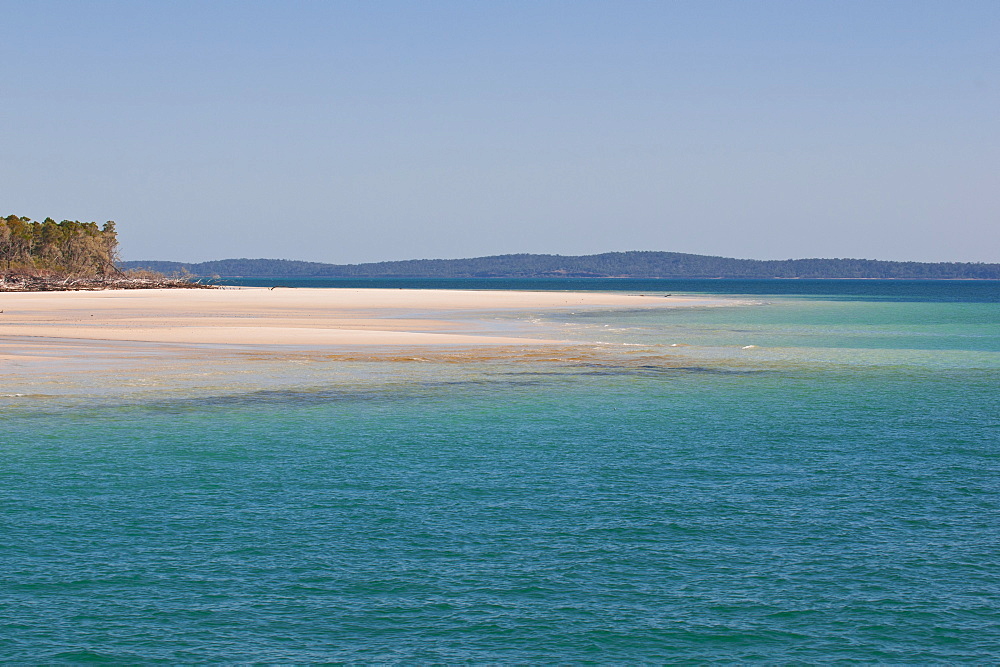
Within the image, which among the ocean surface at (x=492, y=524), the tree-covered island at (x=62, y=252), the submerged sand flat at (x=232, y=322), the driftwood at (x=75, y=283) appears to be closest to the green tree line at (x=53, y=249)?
the tree-covered island at (x=62, y=252)

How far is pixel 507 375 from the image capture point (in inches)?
914

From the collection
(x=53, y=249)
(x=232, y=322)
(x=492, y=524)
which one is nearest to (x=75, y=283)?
(x=53, y=249)

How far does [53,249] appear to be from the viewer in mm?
101188

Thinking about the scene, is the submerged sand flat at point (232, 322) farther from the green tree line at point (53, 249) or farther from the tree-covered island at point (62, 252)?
the green tree line at point (53, 249)

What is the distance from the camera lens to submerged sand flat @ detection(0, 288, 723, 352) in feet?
104

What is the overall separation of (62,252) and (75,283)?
93.7ft

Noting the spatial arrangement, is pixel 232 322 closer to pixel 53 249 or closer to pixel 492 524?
pixel 492 524

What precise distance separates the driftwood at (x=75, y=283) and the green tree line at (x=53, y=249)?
10778 mm

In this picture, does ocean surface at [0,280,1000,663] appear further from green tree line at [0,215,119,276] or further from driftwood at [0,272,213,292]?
green tree line at [0,215,119,276]

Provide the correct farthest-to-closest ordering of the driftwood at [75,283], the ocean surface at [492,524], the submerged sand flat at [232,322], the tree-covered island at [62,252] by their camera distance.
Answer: the tree-covered island at [62,252] → the driftwood at [75,283] → the submerged sand flat at [232,322] → the ocean surface at [492,524]

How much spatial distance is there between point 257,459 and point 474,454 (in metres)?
2.86

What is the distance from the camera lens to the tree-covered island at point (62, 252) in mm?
92000

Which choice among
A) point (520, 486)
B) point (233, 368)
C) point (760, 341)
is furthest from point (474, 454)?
point (760, 341)

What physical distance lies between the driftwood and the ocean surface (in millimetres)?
54860
